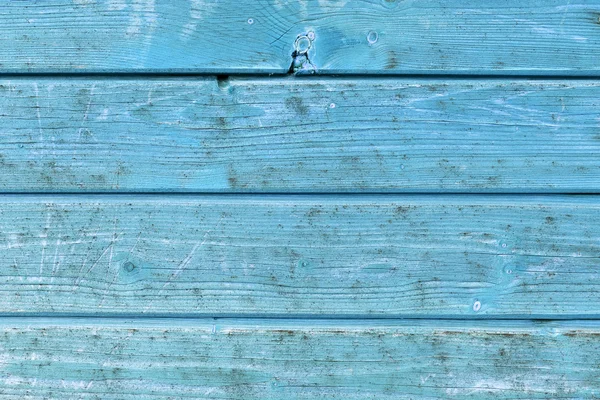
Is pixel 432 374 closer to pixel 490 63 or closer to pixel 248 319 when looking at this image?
pixel 248 319

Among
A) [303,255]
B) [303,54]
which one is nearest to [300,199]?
[303,255]

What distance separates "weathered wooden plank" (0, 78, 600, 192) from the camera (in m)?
0.71

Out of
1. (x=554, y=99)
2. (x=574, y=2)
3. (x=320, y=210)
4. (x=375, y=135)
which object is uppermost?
(x=574, y=2)

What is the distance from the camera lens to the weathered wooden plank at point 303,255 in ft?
2.39

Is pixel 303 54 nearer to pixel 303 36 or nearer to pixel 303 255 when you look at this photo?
pixel 303 36

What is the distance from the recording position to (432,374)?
2.49 ft

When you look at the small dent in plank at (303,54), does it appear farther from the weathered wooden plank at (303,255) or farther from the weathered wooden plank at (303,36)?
the weathered wooden plank at (303,255)

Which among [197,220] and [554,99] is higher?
[554,99]

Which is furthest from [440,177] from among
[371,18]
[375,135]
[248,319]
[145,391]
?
[145,391]

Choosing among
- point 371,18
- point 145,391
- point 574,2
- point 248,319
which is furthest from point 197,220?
point 574,2

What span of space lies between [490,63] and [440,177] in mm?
198

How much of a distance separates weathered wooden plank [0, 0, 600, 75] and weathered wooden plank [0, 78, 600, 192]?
0.03m

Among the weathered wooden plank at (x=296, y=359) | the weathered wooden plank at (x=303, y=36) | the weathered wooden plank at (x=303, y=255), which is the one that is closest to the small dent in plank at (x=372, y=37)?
the weathered wooden plank at (x=303, y=36)

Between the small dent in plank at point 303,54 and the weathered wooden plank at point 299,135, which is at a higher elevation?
the small dent in plank at point 303,54
